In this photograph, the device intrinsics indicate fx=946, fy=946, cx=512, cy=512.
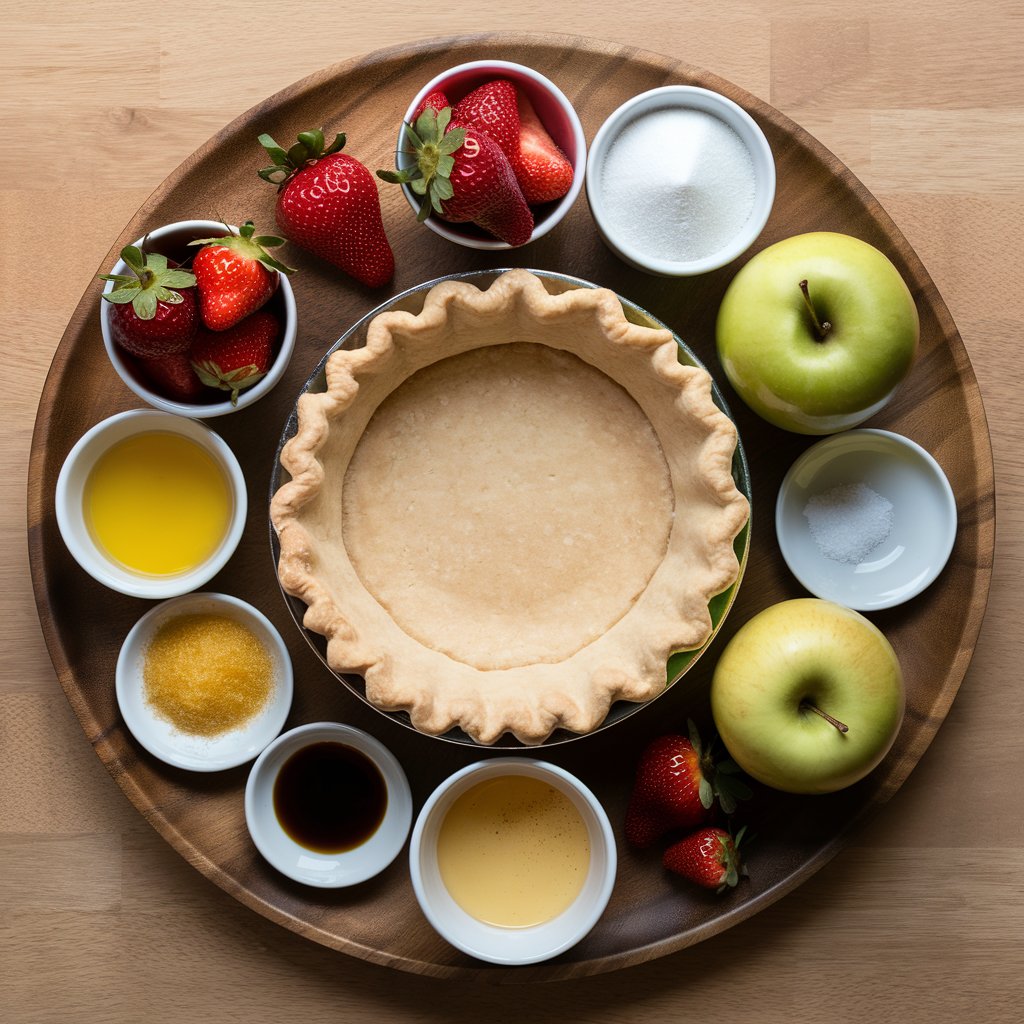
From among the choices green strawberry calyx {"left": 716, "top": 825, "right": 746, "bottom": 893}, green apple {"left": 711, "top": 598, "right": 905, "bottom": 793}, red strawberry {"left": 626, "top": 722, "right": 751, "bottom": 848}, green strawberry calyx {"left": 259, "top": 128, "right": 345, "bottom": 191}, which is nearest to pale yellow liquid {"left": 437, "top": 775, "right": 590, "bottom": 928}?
red strawberry {"left": 626, "top": 722, "right": 751, "bottom": 848}

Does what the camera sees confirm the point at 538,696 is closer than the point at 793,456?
Yes

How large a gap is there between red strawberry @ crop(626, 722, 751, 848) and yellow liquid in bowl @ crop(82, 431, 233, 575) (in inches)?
39.0

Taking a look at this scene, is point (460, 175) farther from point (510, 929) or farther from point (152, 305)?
point (510, 929)

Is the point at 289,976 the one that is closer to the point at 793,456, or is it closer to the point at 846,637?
the point at 846,637

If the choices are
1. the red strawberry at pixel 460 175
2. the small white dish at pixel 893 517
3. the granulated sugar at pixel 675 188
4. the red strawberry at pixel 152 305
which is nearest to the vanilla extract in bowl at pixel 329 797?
the red strawberry at pixel 152 305

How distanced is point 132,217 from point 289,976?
1.66m

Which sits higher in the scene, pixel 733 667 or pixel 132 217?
pixel 132 217

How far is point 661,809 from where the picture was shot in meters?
1.89

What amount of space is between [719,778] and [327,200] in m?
1.37

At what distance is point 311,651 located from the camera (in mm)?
1968

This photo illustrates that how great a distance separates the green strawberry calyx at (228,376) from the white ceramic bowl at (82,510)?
0.12 meters

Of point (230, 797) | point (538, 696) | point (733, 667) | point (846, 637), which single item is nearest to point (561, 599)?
point (538, 696)

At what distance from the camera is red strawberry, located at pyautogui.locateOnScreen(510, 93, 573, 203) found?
1.79m

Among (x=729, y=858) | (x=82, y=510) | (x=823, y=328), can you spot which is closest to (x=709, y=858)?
(x=729, y=858)
